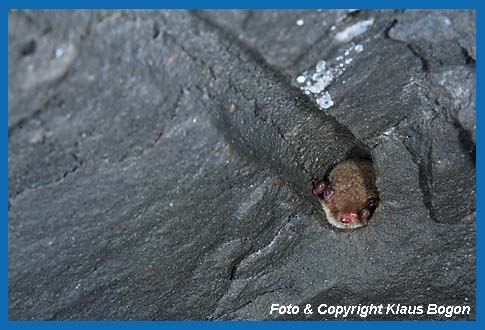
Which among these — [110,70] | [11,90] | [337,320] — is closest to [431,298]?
[337,320]

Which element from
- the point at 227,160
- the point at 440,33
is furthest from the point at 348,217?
the point at 440,33

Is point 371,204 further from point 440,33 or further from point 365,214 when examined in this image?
point 440,33

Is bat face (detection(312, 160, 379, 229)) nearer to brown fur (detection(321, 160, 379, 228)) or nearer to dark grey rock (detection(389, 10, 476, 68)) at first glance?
brown fur (detection(321, 160, 379, 228))

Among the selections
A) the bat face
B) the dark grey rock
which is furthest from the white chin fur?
the dark grey rock

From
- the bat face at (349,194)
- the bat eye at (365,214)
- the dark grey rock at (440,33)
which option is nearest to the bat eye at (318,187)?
the bat face at (349,194)

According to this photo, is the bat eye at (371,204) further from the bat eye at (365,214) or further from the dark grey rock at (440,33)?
the dark grey rock at (440,33)
